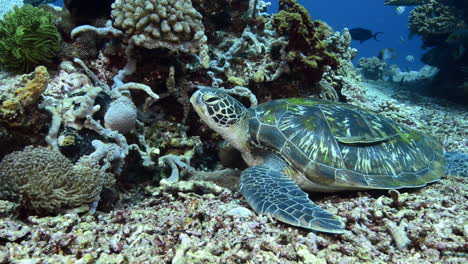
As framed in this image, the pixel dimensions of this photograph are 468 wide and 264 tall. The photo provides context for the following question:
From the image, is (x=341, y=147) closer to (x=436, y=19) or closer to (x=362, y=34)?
(x=436, y=19)

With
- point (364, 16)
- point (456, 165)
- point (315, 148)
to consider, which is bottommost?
point (456, 165)

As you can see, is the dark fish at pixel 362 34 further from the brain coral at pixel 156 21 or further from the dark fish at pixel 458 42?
the brain coral at pixel 156 21

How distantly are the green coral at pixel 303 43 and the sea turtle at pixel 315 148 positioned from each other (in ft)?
3.23

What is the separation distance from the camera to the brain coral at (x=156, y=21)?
2.79 meters

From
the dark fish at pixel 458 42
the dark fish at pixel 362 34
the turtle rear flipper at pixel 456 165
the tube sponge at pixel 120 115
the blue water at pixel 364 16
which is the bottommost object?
the turtle rear flipper at pixel 456 165

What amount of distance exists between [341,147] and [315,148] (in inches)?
10.2

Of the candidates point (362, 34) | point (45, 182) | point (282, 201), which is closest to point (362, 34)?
point (362, 34)

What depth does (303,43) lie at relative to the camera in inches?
148

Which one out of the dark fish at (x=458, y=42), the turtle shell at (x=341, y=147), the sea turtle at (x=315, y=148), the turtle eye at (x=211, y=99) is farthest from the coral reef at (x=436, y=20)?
the turtle eye at (x=211, y=99)

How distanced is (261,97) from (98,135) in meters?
2.41

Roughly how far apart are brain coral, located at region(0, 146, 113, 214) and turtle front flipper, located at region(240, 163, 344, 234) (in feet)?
4.10

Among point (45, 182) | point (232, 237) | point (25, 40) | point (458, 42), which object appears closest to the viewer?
point (232, 237)

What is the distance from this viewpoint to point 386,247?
1510 mm

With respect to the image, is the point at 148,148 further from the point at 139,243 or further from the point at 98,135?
the point at 139,243
